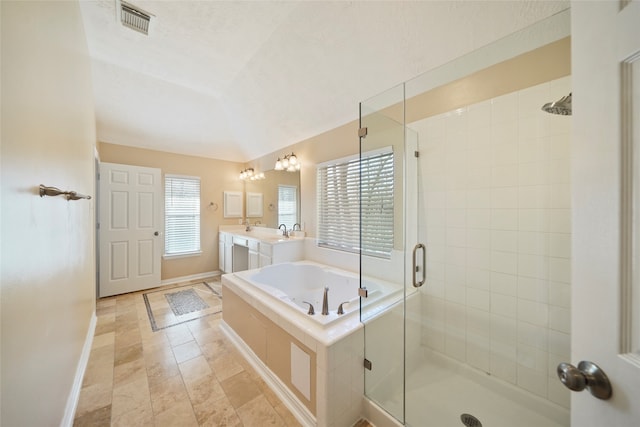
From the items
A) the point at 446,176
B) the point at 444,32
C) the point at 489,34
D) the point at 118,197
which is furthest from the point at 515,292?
the point at 118,197

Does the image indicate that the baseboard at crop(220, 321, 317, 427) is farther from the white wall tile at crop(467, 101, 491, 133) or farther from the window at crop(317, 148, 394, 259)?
the white wall tile at crop(467, 101, 491, 133)

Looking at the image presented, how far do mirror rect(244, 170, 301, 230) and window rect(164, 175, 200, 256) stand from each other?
111 cm

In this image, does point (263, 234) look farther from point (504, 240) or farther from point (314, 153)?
point (504, 240)

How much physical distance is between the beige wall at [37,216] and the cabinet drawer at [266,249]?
1.79 m

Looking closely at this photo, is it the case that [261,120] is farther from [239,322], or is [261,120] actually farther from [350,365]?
[350,365]

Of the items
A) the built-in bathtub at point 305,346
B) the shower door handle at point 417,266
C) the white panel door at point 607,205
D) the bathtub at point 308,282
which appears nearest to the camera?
the white panel door at point 607,205

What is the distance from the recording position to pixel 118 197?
3428mm

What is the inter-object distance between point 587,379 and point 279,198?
3.57 meters

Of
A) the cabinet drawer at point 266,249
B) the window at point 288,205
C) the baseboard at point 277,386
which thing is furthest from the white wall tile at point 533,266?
the window at point 288,205

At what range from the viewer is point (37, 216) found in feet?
3.08

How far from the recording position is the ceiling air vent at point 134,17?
1899 millimetres

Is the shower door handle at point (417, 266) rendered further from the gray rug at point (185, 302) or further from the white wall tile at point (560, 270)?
the gray rug at point (185, 302)

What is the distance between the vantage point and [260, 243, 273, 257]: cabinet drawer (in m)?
3.04

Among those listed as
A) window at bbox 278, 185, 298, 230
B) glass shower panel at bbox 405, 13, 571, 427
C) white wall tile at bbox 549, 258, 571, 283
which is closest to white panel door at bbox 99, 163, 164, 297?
window at bbox 278, 185, 298, 230
